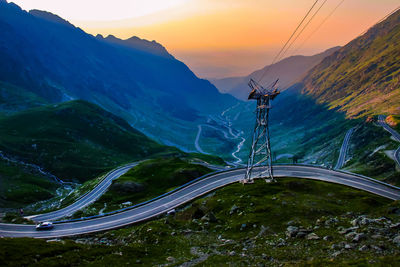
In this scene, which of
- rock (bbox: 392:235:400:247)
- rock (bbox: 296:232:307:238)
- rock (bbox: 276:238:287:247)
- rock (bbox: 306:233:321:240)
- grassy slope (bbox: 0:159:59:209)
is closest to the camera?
rock (bbox: 392:235:400:247)

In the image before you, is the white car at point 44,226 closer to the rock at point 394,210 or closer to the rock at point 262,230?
the rock at point 262,230

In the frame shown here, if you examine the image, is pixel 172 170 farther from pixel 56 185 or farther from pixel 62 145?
pixel 62 145

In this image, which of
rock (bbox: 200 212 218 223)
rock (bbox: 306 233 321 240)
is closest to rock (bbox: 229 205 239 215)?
rock (bbox: 200 212 218 223)

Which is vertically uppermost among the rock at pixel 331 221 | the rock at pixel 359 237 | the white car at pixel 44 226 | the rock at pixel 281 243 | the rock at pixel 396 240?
the rock at pixel 331 221

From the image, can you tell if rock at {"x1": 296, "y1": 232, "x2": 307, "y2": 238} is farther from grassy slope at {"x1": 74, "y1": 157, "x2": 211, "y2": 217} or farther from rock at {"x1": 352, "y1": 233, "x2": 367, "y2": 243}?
grassy slope at {"x1": 74, "y1": 157, "x2": 211, "y2": 217}

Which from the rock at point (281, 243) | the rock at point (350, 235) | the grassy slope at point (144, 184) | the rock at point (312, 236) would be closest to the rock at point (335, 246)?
the rock at point (350, 235)

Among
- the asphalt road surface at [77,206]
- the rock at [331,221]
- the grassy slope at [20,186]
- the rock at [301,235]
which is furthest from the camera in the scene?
the grassy slope at [20,186]
